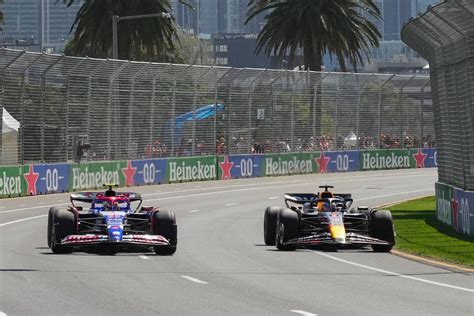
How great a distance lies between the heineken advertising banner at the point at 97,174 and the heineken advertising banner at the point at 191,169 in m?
3.05

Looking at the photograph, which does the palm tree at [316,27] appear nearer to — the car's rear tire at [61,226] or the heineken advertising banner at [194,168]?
the heineken advertising banner at [194,168]

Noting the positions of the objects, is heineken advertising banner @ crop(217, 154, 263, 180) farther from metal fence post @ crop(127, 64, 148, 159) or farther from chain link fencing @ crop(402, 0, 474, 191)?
chain link fencing @ crop(402, 0, 474, 191)

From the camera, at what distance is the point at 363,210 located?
2448 cm

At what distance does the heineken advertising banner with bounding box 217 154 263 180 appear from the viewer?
178ft

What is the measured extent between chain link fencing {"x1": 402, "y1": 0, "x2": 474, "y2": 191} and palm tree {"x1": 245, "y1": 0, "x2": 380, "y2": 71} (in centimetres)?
3230

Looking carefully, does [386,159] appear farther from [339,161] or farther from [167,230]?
[167,230]

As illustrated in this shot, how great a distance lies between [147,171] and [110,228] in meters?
26.8

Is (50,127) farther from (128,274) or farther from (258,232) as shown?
(128,274)

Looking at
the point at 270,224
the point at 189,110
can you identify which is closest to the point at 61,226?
the point at 270,224

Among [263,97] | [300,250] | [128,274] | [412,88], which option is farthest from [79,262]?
[412,88]

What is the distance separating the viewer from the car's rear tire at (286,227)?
77.3 feet

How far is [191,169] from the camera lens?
52.3 metres

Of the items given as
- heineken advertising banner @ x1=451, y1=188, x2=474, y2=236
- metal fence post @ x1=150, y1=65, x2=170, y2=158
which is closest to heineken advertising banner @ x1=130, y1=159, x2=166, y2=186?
metal fence post @ x1=150, y1=65, x2=170, y2=158

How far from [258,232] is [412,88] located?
123 ft
